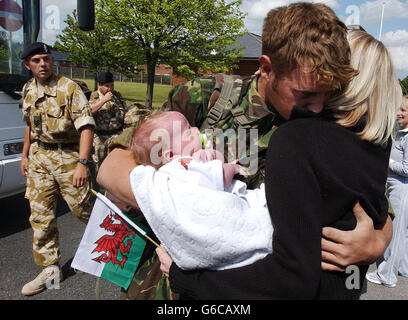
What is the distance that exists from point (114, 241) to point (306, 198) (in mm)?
867

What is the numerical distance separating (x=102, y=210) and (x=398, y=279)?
13.3 ft

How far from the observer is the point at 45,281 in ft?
10.7

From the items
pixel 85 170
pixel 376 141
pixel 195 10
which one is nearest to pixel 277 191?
pixel 376 141

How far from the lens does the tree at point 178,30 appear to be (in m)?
15.6

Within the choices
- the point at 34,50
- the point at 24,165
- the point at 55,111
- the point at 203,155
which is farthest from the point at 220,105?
the point at 24,165

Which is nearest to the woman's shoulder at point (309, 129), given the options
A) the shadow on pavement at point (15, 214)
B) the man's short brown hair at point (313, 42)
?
the man's short brown hair at point (313, 42)

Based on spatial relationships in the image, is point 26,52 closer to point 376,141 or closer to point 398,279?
point 376,141

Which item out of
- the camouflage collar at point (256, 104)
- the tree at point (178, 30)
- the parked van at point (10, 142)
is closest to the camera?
the camouflage collar at point (256, 104)

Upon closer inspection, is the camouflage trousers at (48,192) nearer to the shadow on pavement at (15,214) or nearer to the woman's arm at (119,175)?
the shadow on pavement at (15,214)

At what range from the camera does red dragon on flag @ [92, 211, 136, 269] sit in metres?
1.47

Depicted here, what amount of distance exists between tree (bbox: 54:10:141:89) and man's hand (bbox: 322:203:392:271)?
18.0 meters

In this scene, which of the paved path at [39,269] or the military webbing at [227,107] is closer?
the military webbing at [227,107]

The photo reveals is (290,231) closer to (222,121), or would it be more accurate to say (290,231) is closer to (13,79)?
(222,121)

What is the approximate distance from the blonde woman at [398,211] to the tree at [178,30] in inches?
514
